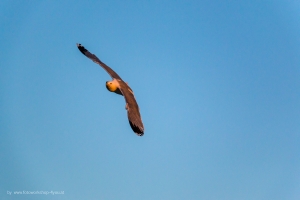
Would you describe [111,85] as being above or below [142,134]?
above

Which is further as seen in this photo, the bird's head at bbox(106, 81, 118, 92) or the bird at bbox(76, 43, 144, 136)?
the bird's head at bbox(106, 81, 118, 92)

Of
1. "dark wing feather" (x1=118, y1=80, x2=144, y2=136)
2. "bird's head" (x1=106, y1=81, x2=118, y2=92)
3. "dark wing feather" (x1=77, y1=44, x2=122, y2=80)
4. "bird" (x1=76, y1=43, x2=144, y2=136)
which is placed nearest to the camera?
"dark wing feather" (x1=118, y1=80, x2=144, y2=136)

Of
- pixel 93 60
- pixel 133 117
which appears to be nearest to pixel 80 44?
pixel 93 60

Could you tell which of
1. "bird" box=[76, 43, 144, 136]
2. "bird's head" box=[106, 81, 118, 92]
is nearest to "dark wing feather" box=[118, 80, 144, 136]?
"bird" box=[76, 43, 144, 136]

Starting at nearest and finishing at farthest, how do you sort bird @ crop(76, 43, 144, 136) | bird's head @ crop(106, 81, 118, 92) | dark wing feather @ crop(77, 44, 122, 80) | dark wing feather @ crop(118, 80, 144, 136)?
dark wing feather @ crop(118, 80, 144, 136)
bird @ crop(76, 43, 144, 136)
bird's head @ crop(106, 81, 118, 92)
dark wing feather @ crop(77, 44, 122, 80)

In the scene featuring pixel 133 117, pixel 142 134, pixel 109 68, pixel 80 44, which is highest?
pixel 80 44

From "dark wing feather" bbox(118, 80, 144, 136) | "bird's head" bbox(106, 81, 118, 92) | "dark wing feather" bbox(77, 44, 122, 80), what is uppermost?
"dark wing feather" bbox(77, 44, 122, 80)

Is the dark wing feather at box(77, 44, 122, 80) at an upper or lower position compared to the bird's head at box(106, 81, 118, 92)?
upper

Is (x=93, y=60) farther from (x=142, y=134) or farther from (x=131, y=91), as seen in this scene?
(x=142, y=134)

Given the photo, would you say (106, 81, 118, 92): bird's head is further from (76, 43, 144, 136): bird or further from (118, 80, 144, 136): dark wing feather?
(118, 80, 144, 136): dark wing feather

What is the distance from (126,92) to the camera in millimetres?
11172

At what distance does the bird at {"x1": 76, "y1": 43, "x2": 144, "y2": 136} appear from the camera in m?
8.88

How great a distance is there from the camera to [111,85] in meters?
11.8

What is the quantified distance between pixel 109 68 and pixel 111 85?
1.83m
